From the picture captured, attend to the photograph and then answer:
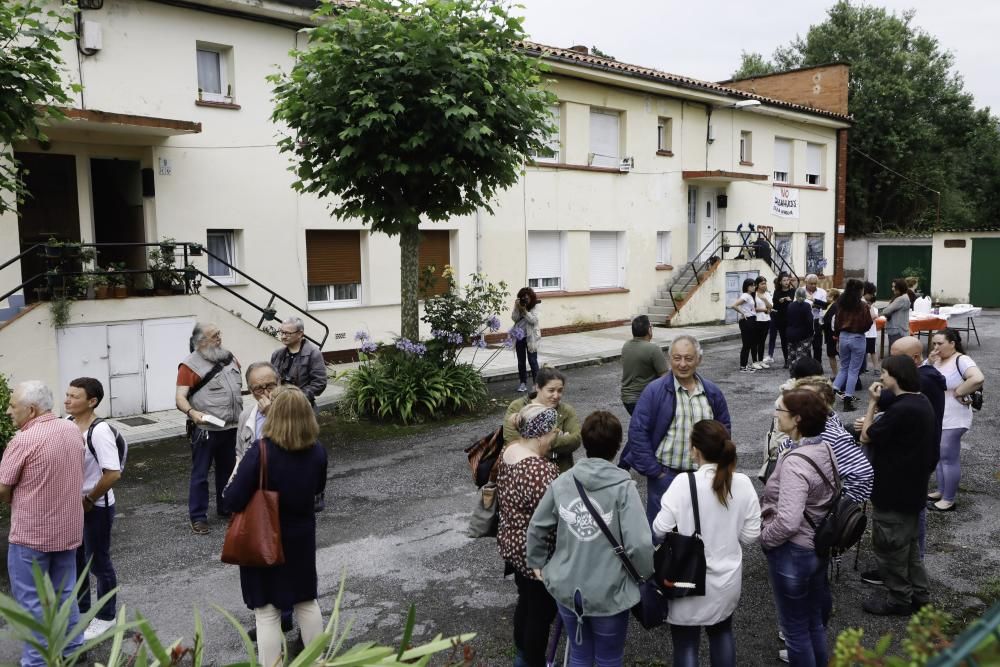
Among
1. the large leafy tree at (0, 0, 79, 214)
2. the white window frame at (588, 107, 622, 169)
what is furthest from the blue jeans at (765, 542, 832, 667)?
the white window frame at (588, 107, 622, 169)

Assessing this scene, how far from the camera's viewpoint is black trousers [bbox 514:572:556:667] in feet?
13.7

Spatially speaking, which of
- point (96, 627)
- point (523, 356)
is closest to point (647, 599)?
point (96, 627)

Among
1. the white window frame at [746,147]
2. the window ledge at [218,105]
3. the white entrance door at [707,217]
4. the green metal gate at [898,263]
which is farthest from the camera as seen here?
the green metal gate at [898,263]

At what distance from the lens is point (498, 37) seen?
10.5 m

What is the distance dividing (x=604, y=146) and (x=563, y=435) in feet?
55.4

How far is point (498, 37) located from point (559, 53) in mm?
8535

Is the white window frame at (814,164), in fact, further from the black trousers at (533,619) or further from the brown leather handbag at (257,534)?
the brown leather handbag at (257,534)

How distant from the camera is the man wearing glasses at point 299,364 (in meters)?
7.61

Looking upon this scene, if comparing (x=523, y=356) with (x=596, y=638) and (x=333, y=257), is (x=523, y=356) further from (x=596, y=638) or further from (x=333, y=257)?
(x=596, y=638)

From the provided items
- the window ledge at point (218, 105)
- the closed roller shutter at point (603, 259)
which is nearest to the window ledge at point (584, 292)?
the closed roller shutter at point (603, 259)

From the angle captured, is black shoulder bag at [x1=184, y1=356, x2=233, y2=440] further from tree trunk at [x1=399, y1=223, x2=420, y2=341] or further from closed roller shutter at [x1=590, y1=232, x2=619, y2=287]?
closed roller shutter at [x1=590, y1=232, x2=619, y2=287]

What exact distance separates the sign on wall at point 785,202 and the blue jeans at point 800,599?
23.5 m

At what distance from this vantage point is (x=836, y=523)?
415 centimetres

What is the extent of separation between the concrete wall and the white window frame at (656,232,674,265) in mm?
11300
